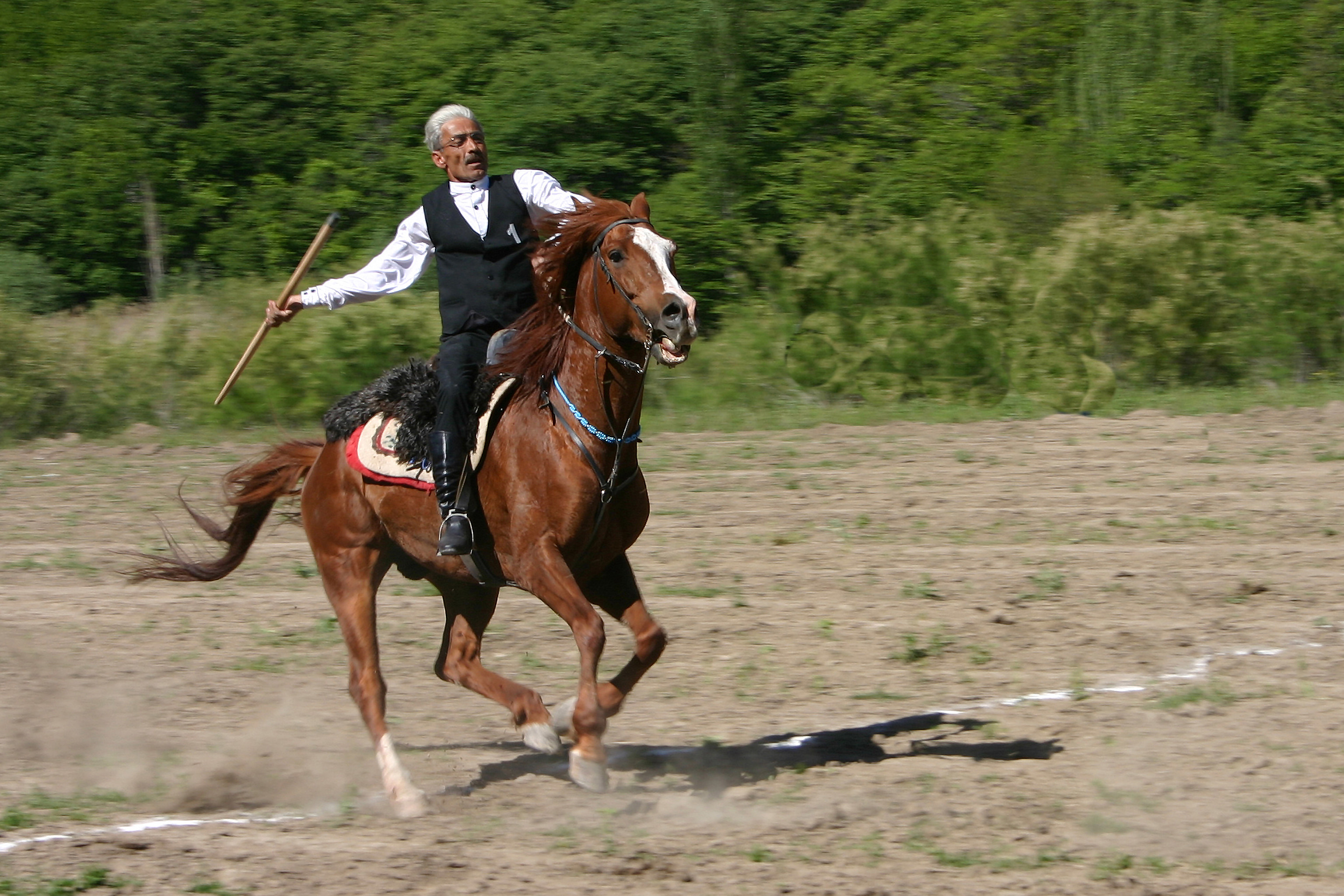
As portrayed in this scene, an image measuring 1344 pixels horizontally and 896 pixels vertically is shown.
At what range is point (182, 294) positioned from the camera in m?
22.2

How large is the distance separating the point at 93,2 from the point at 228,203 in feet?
27.5

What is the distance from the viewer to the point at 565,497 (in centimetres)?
600

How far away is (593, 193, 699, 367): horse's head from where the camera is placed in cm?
551

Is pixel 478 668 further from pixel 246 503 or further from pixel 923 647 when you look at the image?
pixel 923 647

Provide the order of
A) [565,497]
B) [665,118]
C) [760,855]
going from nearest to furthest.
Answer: [760,855], [565,497], [665,118]

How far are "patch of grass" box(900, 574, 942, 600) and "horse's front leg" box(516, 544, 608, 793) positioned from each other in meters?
3.87

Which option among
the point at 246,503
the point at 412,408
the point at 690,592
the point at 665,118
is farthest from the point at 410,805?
the point at 665,118

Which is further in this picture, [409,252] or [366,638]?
[409,252]

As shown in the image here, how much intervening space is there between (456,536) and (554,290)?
112 centimetres

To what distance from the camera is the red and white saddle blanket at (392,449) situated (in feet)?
20.8

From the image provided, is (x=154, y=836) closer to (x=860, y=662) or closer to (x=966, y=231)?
Answer: (x=860, y=662)

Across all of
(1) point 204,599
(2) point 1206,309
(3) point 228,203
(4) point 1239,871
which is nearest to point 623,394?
(4) point 1239,871

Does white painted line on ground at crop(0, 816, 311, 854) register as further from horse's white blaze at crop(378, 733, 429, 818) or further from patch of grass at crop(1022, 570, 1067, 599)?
patch of grass at crop(1022, 570, 1067, 599)

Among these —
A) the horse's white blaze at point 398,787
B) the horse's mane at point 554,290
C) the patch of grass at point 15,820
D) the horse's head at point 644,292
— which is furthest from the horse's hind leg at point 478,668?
the patch of grass at point 15,820
